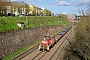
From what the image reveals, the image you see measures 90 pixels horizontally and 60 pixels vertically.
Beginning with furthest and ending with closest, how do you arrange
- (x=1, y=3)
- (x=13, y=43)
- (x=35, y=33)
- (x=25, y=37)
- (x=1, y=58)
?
(x=1, y=3)
(x=35, y=33)
(x=25, y=37)
(x=13, y=43)
(x=1, y=58)

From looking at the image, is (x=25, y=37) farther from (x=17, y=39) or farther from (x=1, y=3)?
(x=1, y=3)

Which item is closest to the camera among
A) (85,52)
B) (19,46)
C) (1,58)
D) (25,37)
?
(85,52)

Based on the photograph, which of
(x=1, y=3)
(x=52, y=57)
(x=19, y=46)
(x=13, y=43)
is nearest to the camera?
(x=52, y=57)

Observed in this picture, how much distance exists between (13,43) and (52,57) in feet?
20.3

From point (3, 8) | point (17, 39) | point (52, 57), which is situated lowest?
point (52, 57)

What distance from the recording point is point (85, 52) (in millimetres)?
16266

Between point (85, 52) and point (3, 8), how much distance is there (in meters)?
40.7

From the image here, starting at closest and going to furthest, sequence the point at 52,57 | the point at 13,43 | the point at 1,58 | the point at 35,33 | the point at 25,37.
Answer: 1. the point at 1,58
2. the point at 52,57
3. the point at 13,43
4. the point at 25,37
5. the point at 35,33

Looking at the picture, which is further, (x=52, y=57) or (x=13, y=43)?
(x=13, y=43)

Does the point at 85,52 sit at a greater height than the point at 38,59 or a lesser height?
greater

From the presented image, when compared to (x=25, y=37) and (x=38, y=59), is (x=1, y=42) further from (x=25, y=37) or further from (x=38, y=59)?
(x=25, y=37)

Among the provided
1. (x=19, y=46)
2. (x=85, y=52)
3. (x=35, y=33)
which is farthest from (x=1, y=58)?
(x=35, y=33)

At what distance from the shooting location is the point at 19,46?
2998 centimetres

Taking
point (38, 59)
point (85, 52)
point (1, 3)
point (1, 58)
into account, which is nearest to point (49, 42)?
point (38, 59)
